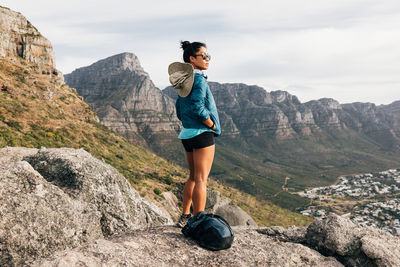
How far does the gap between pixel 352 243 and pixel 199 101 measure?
15.6 feet

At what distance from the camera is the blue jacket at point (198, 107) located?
5.34m

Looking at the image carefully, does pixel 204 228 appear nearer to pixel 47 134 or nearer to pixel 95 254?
pixel 95 254

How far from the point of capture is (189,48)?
6000 mm

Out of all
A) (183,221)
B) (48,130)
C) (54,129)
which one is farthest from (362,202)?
(183,221)

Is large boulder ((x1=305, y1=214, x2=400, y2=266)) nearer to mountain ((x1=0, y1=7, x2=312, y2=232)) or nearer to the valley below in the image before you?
mountain ((x1=0, y1=7, x2=312, y2=232))

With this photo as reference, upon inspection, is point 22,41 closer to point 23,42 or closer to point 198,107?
point 23,42

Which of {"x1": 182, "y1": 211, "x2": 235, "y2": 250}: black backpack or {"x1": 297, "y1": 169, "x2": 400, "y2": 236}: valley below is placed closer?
{"x1": 182, "y1": 211, "x2": 235, "y2": 250}: black backpack

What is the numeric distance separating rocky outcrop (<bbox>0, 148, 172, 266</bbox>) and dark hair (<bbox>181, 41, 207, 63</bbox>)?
150 inches

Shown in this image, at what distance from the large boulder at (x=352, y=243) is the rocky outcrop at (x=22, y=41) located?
75.2 m

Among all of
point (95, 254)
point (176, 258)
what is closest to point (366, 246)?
point (176, 258)

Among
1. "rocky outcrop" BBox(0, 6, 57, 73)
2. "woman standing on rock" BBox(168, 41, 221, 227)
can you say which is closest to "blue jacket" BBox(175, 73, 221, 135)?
"woman standing on rock" BBox(168, 41, 221, 227)

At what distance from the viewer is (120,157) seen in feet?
147

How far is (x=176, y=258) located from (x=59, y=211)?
7.67ft

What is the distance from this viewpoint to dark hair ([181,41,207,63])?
19.5ft
